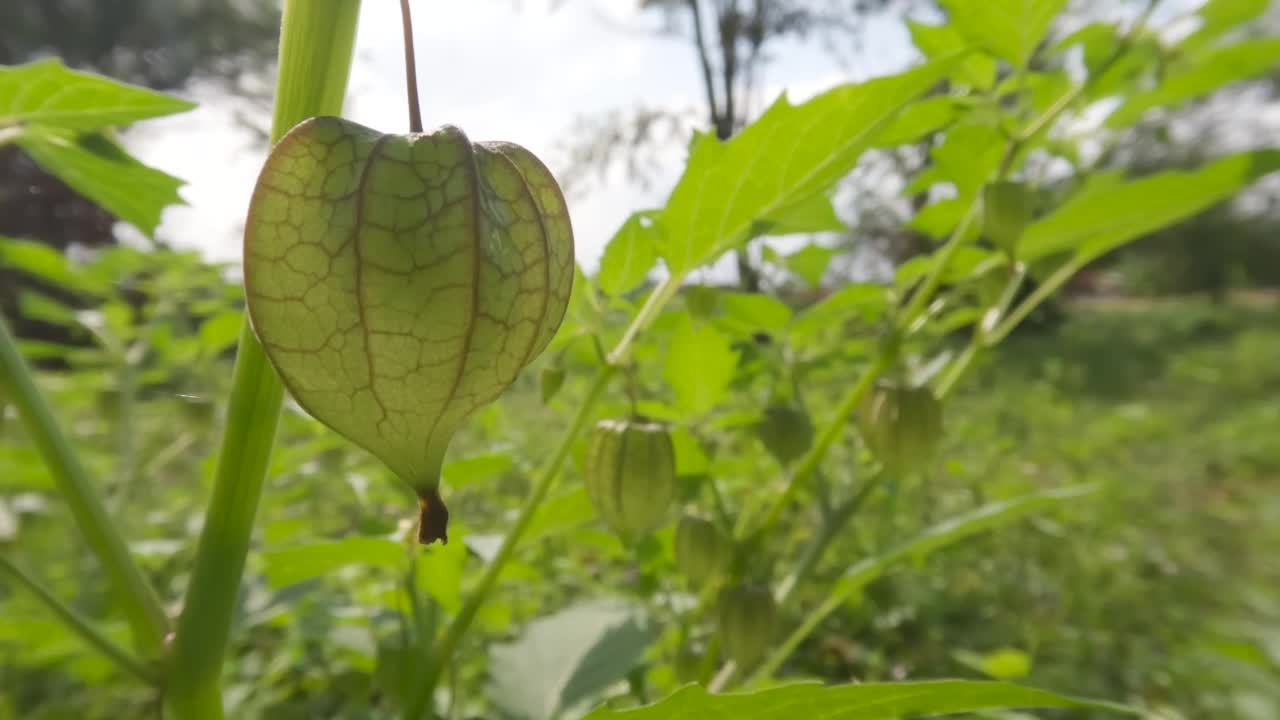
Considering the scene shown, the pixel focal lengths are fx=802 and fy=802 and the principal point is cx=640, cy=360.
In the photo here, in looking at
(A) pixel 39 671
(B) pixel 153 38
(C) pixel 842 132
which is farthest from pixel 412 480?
(B) pixel 153 38

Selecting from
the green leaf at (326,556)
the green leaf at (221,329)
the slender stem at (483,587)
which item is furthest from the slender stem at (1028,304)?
the green leaf at (221,329)

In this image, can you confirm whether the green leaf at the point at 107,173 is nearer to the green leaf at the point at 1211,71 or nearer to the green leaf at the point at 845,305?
the green leaf at the point at 845,305

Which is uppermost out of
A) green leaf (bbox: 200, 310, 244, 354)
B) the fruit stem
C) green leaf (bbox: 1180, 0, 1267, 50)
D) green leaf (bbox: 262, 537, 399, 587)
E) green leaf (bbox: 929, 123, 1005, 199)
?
green leaf (bbox: 1180, 0, 1267, 50)

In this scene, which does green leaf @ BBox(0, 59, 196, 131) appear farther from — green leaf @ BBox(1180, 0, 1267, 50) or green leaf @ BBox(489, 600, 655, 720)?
green leaf @ BBox(1180, 0, 1267, 50)

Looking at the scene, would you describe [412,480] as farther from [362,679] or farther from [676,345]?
[362,679]

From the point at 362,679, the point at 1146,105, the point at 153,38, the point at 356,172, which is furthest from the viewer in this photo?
the point at 153,38

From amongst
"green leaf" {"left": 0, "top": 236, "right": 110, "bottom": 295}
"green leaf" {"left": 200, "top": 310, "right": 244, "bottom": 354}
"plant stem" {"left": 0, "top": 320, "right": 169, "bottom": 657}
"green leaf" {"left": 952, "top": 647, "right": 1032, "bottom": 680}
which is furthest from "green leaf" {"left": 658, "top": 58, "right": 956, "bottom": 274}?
"green leaf" {"left": 0, "top": 236, "right": 110, "bottom": 295}

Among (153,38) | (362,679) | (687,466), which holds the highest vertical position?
(153,38)
